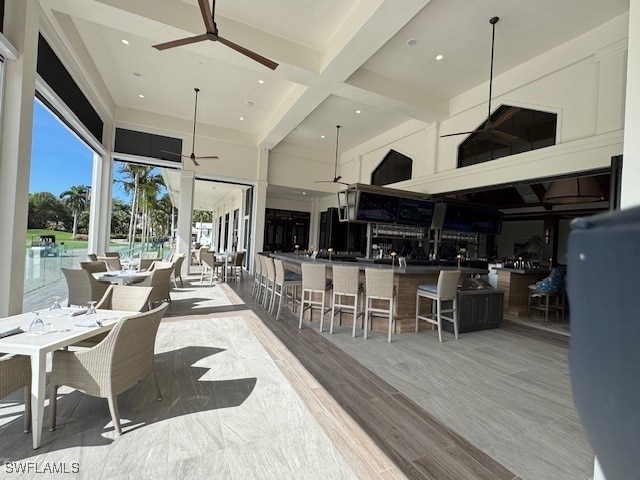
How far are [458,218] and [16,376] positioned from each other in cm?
871

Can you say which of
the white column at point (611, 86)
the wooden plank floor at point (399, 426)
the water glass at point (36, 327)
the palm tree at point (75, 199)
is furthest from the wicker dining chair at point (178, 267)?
the white column at point (611, 86)

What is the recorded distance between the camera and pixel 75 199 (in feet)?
21.0

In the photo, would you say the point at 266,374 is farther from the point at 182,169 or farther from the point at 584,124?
the point at 182,169

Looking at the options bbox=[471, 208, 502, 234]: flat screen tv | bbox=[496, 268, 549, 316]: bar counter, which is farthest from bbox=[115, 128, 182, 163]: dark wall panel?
bbox=[496, 268, 549, 316]: bar counter

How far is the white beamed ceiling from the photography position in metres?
4.58

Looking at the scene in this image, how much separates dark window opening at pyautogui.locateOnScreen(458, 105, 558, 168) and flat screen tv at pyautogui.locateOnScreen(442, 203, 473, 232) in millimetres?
1258

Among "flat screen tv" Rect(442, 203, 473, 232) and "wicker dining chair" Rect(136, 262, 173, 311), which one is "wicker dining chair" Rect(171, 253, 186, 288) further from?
"flat screen tv" Rect(442, 203, 473, 232)

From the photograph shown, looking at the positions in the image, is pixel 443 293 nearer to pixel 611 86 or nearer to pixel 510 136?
pixel 510 136

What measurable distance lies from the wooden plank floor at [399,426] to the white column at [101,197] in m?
7.60

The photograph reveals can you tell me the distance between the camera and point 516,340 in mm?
4590

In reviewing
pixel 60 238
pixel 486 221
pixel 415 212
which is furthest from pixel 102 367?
pixel 486 221

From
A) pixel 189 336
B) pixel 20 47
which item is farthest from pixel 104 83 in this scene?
pixel 189 336

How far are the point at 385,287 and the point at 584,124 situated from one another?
4.52 metres

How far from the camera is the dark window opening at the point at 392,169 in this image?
9156 mm
